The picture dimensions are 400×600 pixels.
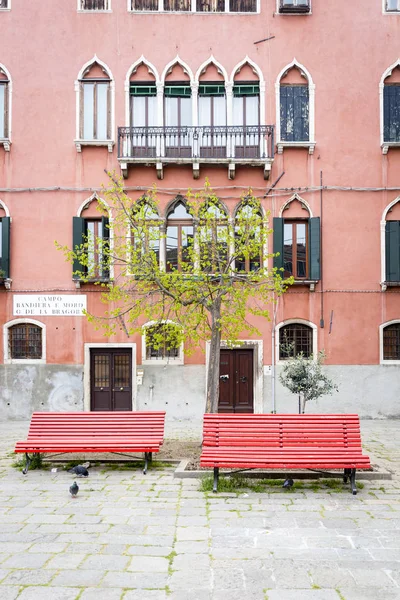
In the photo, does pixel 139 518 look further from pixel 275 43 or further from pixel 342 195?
pixel 275 43

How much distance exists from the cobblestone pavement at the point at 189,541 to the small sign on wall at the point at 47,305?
7.91 m

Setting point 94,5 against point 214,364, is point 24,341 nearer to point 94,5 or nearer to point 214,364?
point 214,364

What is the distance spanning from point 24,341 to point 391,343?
10.2m

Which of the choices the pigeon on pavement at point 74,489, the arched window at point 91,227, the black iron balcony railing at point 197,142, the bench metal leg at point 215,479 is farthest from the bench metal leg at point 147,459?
the black iron balcony railing at point 197,142

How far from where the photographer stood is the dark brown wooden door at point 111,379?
16453mm

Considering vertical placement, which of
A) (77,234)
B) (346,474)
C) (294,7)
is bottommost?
(346,474)

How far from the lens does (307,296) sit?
1644cm

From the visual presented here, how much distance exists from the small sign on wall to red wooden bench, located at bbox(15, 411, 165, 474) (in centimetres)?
729

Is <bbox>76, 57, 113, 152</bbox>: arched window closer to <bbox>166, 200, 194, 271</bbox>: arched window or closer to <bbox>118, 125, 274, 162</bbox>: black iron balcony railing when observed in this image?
<bbox>118, 125, 274, 162</bbox>: black iron balcony railing

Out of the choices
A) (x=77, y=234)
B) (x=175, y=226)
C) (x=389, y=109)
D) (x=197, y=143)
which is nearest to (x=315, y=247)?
(x=175, y=226)

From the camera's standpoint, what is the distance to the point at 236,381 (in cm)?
1648

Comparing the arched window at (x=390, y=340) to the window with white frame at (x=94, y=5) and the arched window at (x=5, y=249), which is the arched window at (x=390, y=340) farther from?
the window with white frame at (x=94, y=5)

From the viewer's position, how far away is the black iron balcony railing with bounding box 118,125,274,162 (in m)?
16.5

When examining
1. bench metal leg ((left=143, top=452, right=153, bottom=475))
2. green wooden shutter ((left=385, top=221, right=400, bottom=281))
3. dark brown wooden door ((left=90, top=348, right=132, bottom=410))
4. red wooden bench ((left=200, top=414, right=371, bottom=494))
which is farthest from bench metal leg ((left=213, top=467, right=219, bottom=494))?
green wooden shutter ((left=385, top=221, right=400, bottom=281))
